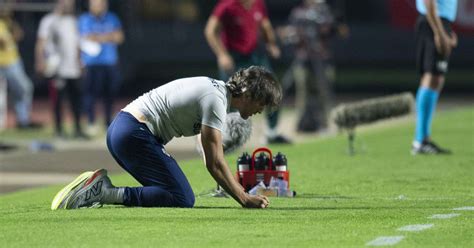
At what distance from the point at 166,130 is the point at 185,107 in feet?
1.15

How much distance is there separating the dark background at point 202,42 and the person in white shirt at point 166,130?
2133cm

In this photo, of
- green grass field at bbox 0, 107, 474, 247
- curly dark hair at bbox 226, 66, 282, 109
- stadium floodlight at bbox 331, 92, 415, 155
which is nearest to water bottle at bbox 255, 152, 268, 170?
green grass field at bbox 0, 107, 474, 247

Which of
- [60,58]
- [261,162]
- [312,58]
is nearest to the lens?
[261,162]

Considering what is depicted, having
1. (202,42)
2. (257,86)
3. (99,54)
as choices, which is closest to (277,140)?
(99,54)

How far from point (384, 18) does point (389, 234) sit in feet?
81.0

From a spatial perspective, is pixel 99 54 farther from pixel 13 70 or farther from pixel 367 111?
pixel 367 111

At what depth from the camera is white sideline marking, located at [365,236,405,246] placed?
923cm

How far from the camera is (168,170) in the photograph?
1110 cm

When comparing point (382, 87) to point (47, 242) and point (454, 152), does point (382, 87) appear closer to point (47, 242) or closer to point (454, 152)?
point (454, 152)

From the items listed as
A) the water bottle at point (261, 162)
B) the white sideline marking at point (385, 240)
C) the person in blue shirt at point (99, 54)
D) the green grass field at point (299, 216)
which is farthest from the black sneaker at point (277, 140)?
the white sideline marking at point (385, 240)

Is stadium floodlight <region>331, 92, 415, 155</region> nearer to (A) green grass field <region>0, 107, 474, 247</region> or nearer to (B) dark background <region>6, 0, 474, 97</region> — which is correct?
(A) green grass field <region>0, 107, 474, 247</region>

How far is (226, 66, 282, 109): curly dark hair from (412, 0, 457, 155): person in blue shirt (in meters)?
5.90

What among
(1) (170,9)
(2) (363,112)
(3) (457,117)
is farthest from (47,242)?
(1) (170,9)

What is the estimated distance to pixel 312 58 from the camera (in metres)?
23.2
